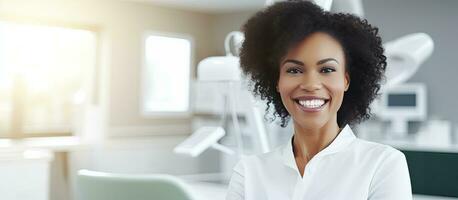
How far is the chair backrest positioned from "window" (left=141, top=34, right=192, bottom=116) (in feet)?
16.6

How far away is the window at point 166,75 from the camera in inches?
242

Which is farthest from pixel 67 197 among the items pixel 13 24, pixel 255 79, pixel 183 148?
pixel 255 79

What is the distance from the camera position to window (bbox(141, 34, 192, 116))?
6152mm

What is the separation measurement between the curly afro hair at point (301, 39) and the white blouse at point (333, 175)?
7 centimetres

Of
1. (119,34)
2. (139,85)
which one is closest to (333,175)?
(119,34)

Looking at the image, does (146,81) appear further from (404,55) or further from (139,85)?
(404,55)

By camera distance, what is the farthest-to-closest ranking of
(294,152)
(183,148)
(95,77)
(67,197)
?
(95,77)
(67,197)
(183,148)
(294,152)

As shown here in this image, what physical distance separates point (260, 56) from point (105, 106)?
4.88m

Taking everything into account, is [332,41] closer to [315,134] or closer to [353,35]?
[353,35]

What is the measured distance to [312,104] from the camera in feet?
3.00

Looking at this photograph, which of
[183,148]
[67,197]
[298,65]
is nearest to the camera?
[298,65]

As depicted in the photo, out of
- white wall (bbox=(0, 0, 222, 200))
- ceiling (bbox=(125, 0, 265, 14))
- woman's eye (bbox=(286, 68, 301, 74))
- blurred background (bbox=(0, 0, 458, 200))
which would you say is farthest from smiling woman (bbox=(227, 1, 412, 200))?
ceiling (bbox=(125, 0, 265, 14))

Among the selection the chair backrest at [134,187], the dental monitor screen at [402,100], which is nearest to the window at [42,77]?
the dental monitor screen at [402,100]

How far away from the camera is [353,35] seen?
969mm
